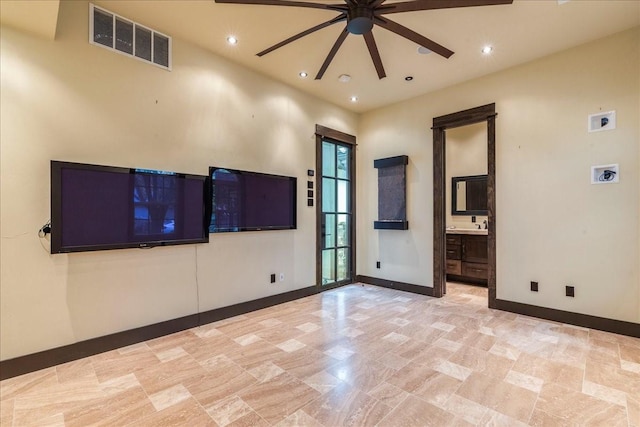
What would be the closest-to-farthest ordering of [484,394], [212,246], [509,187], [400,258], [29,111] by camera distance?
1. [484,394]
2. [29,111]
3. [212,246]
4. [509,187]
5. [400,258]

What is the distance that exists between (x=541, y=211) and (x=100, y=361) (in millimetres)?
4987

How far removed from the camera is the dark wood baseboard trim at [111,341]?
2417mm

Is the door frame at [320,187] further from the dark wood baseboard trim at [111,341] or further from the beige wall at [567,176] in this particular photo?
the beige wall at [567,176]

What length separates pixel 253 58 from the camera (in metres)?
3.72

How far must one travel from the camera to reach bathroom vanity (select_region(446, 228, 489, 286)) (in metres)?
5.26

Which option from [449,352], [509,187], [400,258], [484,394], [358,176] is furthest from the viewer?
[358,176]

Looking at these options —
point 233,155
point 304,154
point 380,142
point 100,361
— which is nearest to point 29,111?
point 233,155

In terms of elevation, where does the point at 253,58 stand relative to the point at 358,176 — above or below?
above

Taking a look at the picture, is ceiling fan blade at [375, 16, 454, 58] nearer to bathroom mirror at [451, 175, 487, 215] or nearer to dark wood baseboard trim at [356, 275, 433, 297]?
dark wood baseboard trim at [356, 275, 433, 297]

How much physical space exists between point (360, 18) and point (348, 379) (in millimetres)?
2736

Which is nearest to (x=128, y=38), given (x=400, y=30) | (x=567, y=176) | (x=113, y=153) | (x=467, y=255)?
(x=113, y=153)

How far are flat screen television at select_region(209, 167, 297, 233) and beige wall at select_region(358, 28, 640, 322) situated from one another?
269cm

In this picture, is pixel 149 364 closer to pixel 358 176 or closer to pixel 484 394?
pixel 484 394

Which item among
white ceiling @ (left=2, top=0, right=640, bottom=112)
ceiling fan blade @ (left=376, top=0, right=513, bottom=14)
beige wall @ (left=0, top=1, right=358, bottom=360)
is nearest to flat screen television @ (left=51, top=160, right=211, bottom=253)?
beige wall @ (left=0, top=1, right=358, bottom=360)
